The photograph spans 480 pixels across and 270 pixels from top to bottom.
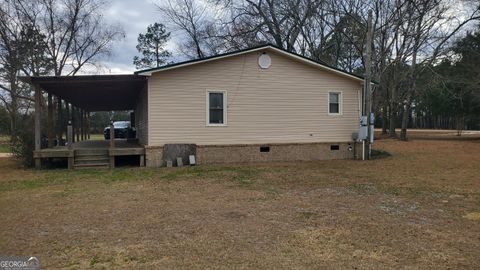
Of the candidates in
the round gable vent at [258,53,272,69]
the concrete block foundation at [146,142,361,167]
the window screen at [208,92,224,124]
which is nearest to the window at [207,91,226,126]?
the window screen at [208,92,224,124]

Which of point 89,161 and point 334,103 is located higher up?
point 334,103

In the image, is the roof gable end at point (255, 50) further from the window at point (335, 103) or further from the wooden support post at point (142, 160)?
the wooden support post at point (142, 160)

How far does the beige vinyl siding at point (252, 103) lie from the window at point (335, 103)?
0.20m

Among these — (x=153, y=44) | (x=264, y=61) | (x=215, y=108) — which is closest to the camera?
(x=215, y=108)

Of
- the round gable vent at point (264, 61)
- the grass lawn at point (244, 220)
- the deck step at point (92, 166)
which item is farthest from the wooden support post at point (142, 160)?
the round gable vent at point (264, 61)

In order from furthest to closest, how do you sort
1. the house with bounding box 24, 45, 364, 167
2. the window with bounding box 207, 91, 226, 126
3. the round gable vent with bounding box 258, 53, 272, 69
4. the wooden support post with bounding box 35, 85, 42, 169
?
the round gable vent with bounding box 258, 53, 272, 69 < the window with bounding box 207, 91, 226, 126 < the house with bounding box 24, 45, 364, 167 < the wooden support post with bounding box 35, 85, 42, 169

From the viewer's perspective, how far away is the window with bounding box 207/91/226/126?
46.0 ft

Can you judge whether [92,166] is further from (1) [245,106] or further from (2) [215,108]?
(1) [245,106]

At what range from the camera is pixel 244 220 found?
20.1ft

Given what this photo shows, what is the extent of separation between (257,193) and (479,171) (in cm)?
761

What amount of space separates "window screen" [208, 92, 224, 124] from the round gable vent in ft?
6.00

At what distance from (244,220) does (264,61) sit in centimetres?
930

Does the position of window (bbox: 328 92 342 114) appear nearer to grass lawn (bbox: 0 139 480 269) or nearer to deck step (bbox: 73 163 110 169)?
grass lawn (bbox: 0 139 480 269)

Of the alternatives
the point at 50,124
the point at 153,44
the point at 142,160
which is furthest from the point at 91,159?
the point at 153,44
